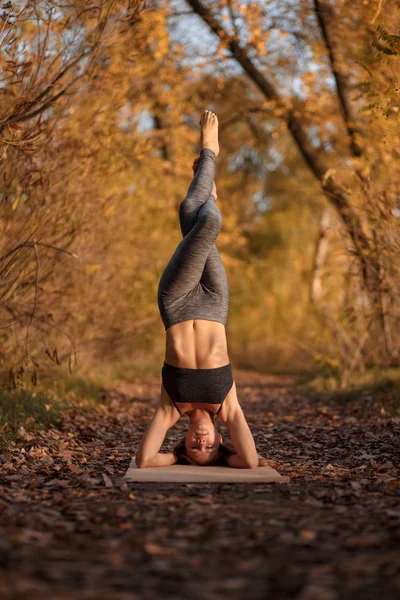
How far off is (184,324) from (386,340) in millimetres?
5987

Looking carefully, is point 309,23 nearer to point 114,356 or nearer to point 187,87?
point 187,87

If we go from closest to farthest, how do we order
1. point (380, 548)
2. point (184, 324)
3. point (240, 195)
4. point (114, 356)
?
point (380, 548)
point (184, 324)
point (114, 356)
point (240, 195)

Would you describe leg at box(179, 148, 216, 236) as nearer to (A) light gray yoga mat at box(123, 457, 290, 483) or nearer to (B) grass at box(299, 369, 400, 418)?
(A) light gray yoga mat at box(123, 457, 290, 483)

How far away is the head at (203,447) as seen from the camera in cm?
523

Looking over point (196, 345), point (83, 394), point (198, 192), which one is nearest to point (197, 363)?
point (196, 345)

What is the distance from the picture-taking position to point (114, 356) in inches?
503

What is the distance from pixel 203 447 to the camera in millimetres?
5293

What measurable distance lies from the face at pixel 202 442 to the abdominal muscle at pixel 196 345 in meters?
0.40

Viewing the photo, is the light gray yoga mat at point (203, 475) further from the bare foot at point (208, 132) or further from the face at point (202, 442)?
the bare foot at point (208, 132)

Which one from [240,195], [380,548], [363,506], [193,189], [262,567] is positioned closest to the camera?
[262,567]

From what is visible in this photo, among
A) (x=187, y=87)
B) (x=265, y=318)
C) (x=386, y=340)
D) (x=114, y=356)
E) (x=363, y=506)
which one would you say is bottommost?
(x=265, y=318)

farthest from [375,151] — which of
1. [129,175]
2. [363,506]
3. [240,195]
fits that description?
[240,195]

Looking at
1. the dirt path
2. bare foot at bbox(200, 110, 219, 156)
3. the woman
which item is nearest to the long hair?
the woman

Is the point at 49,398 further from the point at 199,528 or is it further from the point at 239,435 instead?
the point at 199,528
